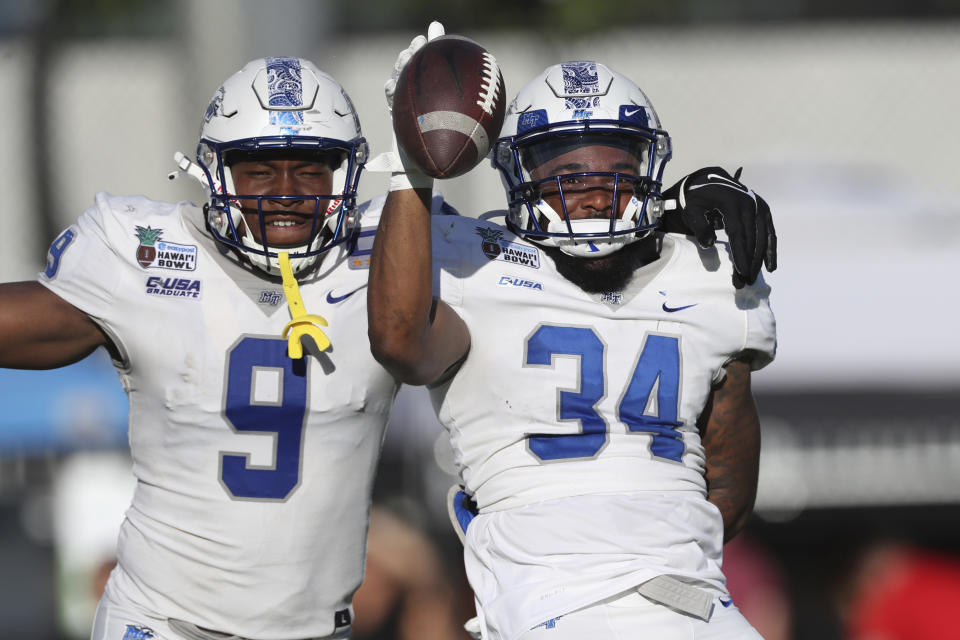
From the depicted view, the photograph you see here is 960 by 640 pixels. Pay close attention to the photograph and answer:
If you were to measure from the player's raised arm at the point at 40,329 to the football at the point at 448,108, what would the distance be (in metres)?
0.90

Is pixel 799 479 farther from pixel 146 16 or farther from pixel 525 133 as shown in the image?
pixel 146 16

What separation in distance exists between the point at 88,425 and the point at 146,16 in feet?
17.0

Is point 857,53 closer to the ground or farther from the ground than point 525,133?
farther from the ground

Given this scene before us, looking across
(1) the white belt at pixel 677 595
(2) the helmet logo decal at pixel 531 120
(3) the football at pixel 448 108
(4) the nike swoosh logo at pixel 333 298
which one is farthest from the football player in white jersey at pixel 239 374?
(1) the white belt at pixel 677 595

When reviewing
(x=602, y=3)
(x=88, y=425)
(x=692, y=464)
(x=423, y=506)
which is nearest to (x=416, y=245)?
(x=692, y=464)

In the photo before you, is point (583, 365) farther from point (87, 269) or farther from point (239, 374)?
point (87, 269)

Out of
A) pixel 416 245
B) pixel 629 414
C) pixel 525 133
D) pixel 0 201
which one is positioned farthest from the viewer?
pixel 0 201

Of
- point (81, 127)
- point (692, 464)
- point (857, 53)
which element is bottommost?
point (692, 464)

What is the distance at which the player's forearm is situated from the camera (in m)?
2.36

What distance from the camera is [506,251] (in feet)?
9.20

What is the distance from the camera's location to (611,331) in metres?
2.74

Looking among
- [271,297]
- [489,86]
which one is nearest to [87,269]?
[271,297]

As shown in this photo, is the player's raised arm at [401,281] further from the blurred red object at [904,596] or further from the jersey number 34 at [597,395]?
the blurred red object at [904,596]

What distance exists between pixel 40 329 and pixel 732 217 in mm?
1529
